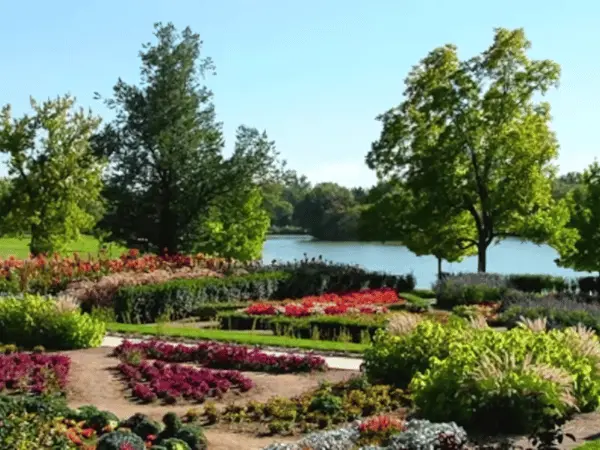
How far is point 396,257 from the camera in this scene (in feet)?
198

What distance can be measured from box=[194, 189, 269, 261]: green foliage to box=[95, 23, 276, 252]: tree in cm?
28

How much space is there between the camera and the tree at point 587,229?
2997cm

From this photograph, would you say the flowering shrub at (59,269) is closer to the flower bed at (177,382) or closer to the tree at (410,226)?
the tree at (410,226)

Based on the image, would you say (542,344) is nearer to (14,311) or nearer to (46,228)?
(14,311)

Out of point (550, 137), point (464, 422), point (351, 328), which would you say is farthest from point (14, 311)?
point (550, 137)

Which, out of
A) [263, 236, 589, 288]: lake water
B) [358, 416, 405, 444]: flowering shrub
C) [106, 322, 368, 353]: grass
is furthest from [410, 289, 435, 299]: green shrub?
[358, 416, 405, 444]: flowering shrub

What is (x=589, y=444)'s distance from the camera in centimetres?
794

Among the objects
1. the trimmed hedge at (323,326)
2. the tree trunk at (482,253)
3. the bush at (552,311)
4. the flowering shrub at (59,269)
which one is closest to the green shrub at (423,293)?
the tree trunk at (482,253)

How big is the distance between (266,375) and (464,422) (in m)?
4.26

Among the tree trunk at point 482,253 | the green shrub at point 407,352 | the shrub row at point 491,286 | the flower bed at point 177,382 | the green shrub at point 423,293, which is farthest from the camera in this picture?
the tree trunk at point 482,253

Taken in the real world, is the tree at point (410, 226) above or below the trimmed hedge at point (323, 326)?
above

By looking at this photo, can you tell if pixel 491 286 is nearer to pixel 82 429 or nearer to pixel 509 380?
pixel 509 380

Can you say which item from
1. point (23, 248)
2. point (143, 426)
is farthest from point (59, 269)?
point (23, 248)

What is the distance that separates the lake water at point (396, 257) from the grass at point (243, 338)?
99.9 ft
